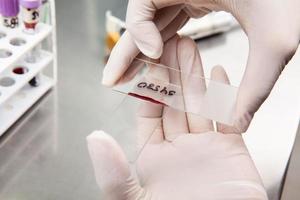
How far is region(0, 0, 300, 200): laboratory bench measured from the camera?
3.15ft

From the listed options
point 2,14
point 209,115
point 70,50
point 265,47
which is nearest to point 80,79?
point 70,50

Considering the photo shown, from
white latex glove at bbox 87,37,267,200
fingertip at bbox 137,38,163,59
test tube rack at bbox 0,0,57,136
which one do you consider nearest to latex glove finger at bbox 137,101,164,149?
white latex glove at bbox 87,37,267,200

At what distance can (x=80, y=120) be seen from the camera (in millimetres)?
1062

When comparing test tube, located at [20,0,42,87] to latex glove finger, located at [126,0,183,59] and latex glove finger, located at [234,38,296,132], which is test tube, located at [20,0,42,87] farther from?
latex glove finger, located at [234,38,296,132]

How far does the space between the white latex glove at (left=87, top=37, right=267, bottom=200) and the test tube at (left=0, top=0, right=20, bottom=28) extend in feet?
0.92

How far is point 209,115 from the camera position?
2.77 ft

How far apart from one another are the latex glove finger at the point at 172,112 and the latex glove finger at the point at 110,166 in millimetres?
150

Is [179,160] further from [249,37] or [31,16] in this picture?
[31,16]

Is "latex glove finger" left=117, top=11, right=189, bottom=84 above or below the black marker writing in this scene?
above

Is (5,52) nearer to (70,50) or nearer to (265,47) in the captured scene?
(70,50)

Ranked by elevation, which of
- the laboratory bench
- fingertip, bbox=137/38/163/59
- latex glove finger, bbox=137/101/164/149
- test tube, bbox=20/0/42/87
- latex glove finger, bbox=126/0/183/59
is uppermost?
latex glove finger, bbox=126/0/183/59

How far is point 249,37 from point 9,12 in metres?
0.45

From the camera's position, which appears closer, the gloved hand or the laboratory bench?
the gloved hand

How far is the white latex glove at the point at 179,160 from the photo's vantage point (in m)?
0.74
